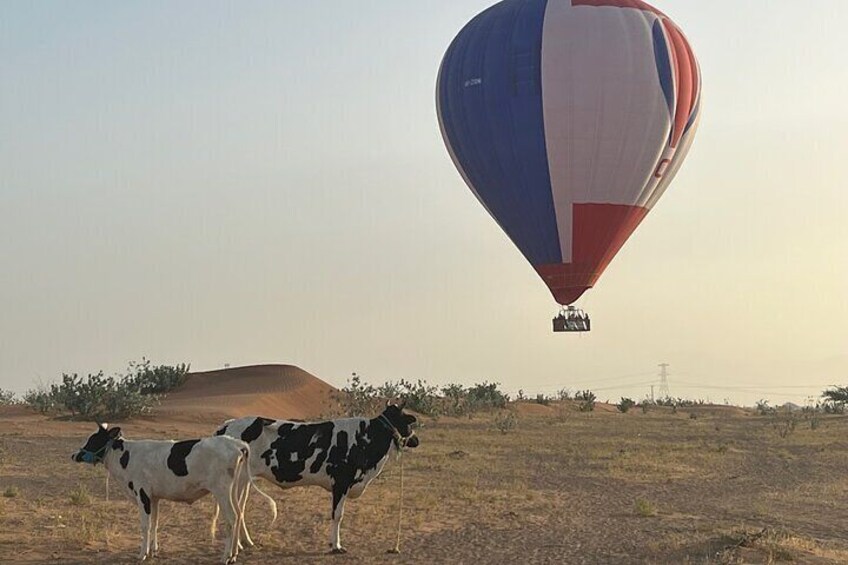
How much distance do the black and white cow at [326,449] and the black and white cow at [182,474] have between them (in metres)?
1.08

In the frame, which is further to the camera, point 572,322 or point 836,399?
point 836,399

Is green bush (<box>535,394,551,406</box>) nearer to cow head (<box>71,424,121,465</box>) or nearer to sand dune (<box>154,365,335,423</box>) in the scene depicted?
sand dune (<box>154,365,335,423</box>)

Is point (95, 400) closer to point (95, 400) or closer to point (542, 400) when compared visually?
point (95, 400)

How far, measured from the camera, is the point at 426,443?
35.6 metres

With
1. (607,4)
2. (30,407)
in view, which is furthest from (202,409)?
(607,4)

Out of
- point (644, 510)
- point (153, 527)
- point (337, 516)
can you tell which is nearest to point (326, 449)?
point (337, 516)

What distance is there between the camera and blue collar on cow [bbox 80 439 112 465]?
526 inches

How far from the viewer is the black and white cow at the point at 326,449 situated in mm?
14258

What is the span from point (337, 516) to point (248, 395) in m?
38.4

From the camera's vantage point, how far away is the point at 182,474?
1283cm

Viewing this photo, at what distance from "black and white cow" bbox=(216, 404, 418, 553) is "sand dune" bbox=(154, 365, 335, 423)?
1067 inches

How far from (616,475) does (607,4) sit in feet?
49.7

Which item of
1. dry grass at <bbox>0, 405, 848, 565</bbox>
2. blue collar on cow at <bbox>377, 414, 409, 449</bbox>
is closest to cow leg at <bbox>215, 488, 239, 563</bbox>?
dry grass at <bbox>0, 405, 848, 565</bbox>

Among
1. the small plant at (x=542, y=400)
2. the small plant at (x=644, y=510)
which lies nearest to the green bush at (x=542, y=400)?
the small plant at (x=542, y=400)
